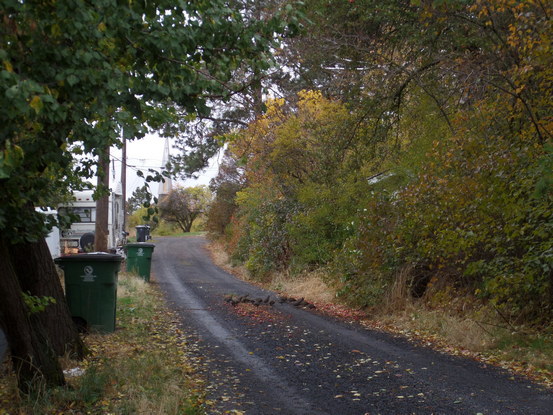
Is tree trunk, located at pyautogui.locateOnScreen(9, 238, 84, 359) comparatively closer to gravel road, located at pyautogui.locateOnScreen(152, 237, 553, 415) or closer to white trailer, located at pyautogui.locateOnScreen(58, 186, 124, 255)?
gravel road, located at pyautogui.locateOnScreen(152, 237, 553, 415)

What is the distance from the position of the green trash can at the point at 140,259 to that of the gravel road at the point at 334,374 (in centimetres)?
723

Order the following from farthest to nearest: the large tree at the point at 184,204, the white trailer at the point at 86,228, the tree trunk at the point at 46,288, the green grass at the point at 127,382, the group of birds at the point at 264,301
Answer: the large tree at the point at 184,204 < the white trailer at the point at 86,228 < the group of birds at the point at 264,301 < the tree trunk at the point at 46,288 < the green grass at the point at 127,382

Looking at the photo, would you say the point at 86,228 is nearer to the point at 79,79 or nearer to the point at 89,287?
the point at 89,287

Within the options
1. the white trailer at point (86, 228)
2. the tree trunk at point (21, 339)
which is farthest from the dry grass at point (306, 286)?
the tree trunk at point (21, 339)

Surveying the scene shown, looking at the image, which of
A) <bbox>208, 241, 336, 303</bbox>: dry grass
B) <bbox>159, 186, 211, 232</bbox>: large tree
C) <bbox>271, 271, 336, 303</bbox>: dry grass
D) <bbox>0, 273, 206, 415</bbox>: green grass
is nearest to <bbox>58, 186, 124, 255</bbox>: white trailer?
<bbox>208, 241, 336, 303</bbox>: dry grass

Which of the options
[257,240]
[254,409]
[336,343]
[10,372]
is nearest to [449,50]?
[336,343]

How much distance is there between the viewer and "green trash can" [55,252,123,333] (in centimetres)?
909

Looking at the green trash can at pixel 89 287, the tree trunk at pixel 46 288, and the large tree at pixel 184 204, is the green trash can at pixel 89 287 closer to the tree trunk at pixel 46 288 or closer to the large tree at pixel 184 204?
the tree trunk at pixel 46 288

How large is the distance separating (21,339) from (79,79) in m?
2.82

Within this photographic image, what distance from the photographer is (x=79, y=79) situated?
4.45 meters

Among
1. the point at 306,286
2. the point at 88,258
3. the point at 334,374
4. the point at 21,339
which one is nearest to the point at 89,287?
the point at 88,258

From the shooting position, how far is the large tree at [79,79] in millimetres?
4262

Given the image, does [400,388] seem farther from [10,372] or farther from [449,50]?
[449,50]

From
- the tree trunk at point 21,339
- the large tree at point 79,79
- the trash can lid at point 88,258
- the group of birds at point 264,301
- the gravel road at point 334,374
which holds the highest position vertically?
the large tree at point 79,79
